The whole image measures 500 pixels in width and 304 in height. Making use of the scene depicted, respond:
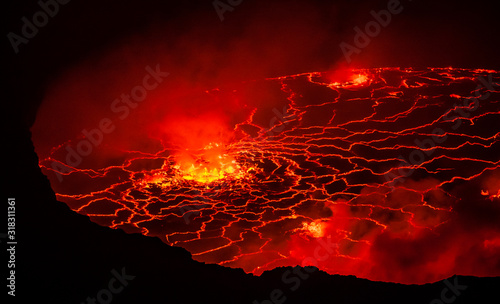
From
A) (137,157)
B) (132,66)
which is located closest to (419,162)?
(137,157)

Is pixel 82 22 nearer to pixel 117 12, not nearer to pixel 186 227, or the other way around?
pixel 117 12

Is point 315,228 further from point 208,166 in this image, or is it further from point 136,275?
point 136,275

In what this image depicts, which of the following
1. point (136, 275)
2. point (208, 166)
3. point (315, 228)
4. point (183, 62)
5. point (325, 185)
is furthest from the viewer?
point (183, 62)

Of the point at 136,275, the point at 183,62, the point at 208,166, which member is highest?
the point at 183,62

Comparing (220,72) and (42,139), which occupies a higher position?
(220,72)

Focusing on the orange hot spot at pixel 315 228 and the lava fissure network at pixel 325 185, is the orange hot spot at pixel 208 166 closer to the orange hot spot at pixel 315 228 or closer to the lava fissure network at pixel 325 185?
the lava fissure network at pixel 325 185

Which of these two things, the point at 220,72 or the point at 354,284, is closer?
the point at 354,284

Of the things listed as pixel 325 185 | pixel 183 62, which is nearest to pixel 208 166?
pixel 325 185
